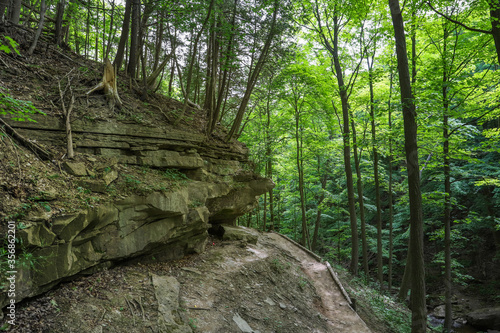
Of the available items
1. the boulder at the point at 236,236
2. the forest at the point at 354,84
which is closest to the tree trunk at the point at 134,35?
the forest at the point at 354,84

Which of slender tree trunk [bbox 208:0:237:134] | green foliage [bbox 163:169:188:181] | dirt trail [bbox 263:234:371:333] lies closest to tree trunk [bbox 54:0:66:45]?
slender tree trunk [bbox 208:0:237:134]

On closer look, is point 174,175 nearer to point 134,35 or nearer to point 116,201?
point 116,201

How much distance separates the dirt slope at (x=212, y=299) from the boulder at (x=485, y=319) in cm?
830

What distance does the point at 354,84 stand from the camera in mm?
13727

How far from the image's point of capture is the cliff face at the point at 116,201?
412cm

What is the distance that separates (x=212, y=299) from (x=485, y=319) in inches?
551

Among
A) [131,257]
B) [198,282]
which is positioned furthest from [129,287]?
[198,282]

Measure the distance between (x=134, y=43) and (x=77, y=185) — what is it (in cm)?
592

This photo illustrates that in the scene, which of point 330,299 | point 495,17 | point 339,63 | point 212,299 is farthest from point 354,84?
point 212,299

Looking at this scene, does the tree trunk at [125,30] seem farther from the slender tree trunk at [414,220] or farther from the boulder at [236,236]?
the slender tree trunk at [414,220]

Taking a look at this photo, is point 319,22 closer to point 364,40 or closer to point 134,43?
point 364,40

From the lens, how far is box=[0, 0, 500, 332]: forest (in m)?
8.09

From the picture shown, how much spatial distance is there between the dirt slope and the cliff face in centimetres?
33

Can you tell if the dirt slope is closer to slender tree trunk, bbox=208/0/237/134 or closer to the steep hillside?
the steep hillside
